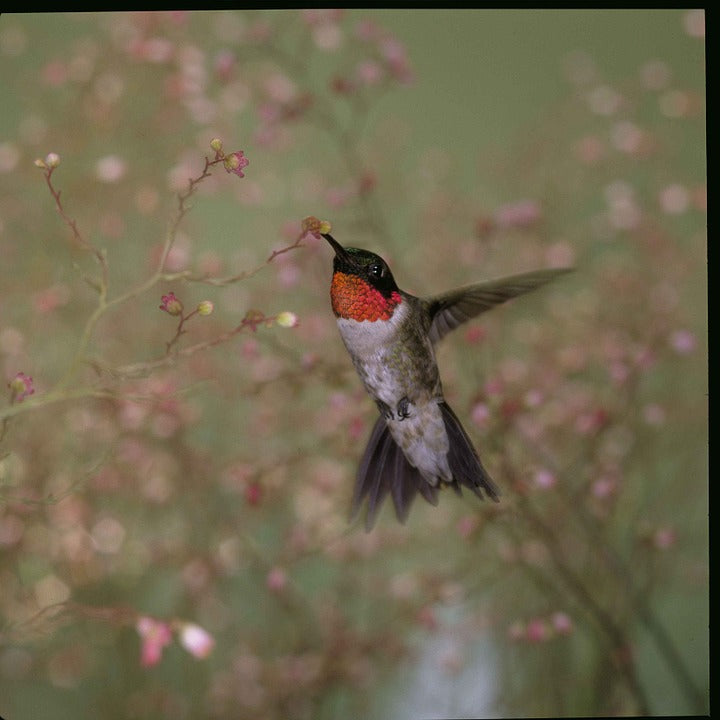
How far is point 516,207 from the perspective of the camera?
993 millimetres

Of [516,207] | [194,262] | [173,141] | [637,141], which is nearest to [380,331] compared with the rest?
[516,207]

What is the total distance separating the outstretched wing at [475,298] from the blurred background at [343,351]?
32cm

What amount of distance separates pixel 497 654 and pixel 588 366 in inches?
21.3

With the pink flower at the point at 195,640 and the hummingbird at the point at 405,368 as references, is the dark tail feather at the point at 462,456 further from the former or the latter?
the pink flower at the point at 195,640

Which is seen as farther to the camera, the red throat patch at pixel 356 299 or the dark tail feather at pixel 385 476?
the dark tail feather at pixel 385 476

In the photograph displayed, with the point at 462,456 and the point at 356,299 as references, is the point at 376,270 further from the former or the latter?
the point at 462,456

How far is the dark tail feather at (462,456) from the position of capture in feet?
1.91

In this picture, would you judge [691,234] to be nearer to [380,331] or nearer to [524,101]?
[524,101]

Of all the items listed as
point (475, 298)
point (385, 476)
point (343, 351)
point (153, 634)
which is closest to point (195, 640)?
point (153, 634)

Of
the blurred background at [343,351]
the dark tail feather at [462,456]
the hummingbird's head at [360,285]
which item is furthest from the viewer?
the blurred background at [343,351]

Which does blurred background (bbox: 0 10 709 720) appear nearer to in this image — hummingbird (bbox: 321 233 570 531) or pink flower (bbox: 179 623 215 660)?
hummingbird (bbox: 321 233 570 531)

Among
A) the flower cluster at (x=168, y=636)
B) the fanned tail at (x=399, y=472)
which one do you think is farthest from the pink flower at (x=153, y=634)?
the fanned tail at (x=399, y=472)

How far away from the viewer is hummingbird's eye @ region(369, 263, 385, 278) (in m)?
0.48

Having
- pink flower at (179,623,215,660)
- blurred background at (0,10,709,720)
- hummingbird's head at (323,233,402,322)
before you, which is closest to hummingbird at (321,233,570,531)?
hummingbird's head at (323,233,402,322)
